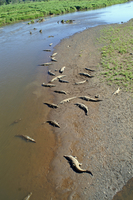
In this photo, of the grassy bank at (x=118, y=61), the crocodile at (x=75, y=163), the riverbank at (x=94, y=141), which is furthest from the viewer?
the grassy bank at (x=118, y=61)

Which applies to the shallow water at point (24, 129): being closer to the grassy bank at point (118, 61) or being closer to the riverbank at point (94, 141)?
the riverbank at point (94, 141)

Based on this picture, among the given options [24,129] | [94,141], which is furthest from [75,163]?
[24,129]

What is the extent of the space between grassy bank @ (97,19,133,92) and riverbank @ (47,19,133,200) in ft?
2.64

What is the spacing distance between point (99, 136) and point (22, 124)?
5.35 meters

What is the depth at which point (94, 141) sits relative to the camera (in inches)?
323

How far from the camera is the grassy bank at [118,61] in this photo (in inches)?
506

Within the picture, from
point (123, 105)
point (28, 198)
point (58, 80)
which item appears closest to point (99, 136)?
point (123, 105)

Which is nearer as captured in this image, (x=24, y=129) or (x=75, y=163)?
(x=75, y=163)

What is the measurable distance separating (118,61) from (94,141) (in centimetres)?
1102

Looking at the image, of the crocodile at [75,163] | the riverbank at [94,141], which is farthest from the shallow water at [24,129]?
the crocodile at [75,163]

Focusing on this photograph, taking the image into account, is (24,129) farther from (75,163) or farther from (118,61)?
(118,61)

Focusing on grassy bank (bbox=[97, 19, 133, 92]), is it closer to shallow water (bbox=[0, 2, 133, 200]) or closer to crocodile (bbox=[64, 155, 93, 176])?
shallow water (bbox=[0, 2, 133, 200])

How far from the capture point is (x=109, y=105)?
1048cm

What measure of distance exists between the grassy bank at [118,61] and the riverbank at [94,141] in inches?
31.6
